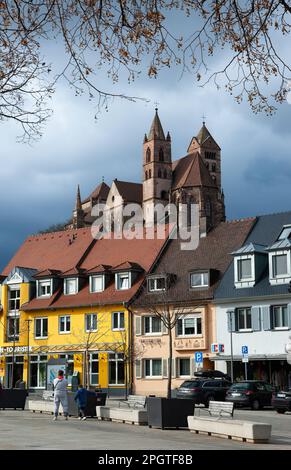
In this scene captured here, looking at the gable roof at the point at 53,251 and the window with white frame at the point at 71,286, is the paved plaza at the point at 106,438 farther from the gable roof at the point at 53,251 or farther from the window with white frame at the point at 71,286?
the gable roof at the point at 53,251

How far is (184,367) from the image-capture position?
5081 cm

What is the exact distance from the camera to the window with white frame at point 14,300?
62.4 m

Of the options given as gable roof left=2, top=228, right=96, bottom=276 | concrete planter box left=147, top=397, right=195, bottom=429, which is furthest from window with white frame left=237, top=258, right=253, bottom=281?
concrete planter box left=147, top=397, right=195, bottom=429

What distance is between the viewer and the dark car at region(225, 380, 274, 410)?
37.9m

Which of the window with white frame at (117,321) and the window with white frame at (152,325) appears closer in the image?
the window with white frame at (152,325)

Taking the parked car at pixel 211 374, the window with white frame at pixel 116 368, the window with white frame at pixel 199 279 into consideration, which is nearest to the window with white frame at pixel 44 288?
the window with white frame at pixel 116 368

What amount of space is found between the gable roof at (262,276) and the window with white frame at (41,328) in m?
15.8

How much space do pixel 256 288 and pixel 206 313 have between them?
383cm

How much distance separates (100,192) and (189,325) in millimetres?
104111

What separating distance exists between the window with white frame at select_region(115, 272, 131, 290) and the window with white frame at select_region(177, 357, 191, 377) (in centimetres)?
758

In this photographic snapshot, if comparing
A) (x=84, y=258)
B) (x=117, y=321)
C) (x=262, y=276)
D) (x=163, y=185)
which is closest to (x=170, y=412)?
(x=262, y=276)

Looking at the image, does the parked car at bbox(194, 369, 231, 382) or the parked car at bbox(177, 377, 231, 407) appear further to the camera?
the parked car at bbox(194, 369, 231, 382)

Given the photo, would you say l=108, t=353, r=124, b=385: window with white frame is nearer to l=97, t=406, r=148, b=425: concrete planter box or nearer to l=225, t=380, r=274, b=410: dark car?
l=225, t=380, r=274, b=410: dark car

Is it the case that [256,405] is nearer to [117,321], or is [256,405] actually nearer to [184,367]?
[184,367]
